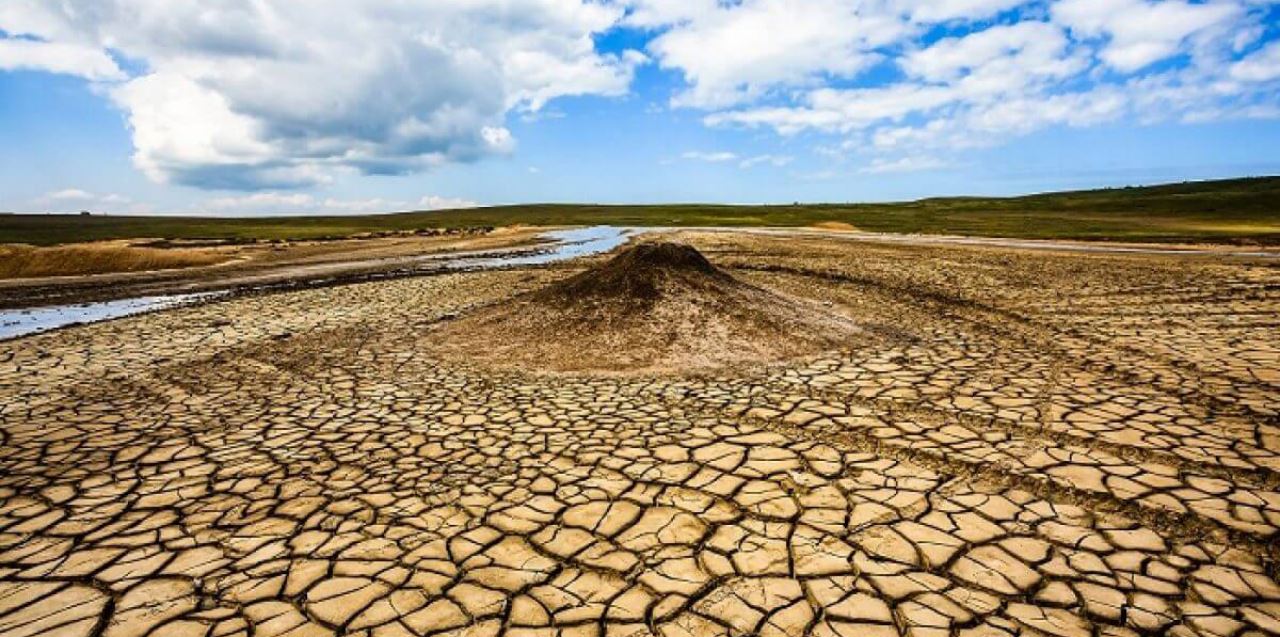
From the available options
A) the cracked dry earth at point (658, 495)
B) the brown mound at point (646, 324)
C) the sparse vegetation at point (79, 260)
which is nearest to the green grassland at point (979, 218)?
the sparse vegetation at point (79, 260)

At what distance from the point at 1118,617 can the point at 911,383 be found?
166 inches

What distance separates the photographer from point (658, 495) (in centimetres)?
439

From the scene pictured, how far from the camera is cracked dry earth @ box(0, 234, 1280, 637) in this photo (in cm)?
316

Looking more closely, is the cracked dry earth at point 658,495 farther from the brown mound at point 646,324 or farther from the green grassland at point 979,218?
the green grassland at point 979,218

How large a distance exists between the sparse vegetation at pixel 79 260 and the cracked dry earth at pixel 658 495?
2280cm

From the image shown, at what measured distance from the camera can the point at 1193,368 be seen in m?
7.37

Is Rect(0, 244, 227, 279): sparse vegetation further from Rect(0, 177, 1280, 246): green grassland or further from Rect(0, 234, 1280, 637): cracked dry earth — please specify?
Rect(0, 177, 1280, 246): green grassland

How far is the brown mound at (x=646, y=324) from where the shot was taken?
8586 millimetres

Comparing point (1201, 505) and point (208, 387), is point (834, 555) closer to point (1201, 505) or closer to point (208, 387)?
point (1201, 505)

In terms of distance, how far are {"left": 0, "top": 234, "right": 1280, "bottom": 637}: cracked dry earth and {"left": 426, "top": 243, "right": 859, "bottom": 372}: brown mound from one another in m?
0.70

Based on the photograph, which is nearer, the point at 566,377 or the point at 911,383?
the point at 911,383

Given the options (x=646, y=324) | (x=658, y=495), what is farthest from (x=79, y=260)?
(x=658, y=495)

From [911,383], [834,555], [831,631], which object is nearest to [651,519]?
[834,555]

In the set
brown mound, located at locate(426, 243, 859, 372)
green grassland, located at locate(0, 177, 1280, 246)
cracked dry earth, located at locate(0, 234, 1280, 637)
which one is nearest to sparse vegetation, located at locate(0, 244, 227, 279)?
cracked dry earth, located at locate(0, 234, 1280, 637)
